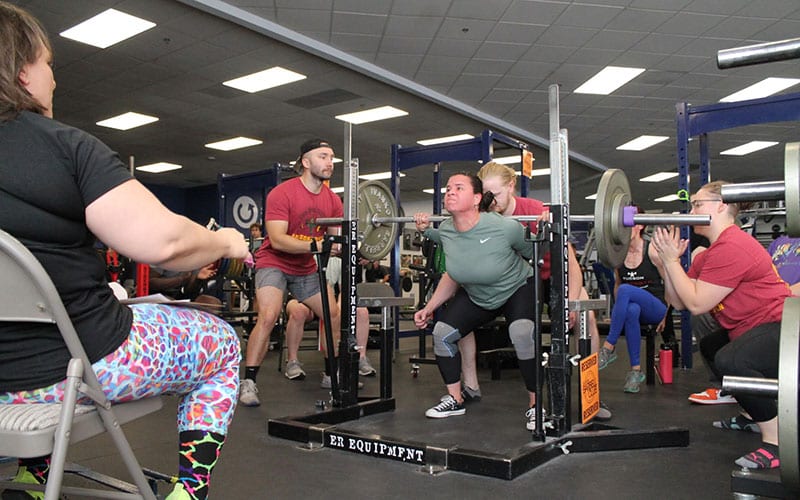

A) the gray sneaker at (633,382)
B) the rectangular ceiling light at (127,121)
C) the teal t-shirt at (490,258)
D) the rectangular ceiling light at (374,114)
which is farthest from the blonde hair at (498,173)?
the rectangular ceiling light at (127,121)

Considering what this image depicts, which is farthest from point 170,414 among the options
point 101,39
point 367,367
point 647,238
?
point 101,39

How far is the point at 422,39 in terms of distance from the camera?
20.6ft

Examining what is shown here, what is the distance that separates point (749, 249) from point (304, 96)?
21.1 ft

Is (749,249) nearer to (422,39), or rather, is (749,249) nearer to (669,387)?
(669,387)

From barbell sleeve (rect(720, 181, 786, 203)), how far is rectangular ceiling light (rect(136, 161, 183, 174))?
11977mm

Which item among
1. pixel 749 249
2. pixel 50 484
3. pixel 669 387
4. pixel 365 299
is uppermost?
pixel 749 249

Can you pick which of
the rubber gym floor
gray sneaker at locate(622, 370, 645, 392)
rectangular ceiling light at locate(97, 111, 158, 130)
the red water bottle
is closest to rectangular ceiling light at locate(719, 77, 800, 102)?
the red water bottle

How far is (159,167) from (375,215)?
33.5ft

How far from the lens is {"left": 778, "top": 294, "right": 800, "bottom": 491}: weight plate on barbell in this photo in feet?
2.60

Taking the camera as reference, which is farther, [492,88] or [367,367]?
[492,88]

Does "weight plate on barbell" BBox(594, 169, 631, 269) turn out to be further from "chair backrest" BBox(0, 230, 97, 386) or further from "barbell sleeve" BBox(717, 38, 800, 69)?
"chair backrest" BBox(0, 230, 97, 386)

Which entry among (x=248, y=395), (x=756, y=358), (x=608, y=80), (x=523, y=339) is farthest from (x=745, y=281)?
(x=608, y=80)

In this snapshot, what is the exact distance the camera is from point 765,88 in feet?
25.7

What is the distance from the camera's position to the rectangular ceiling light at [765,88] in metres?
7.56
